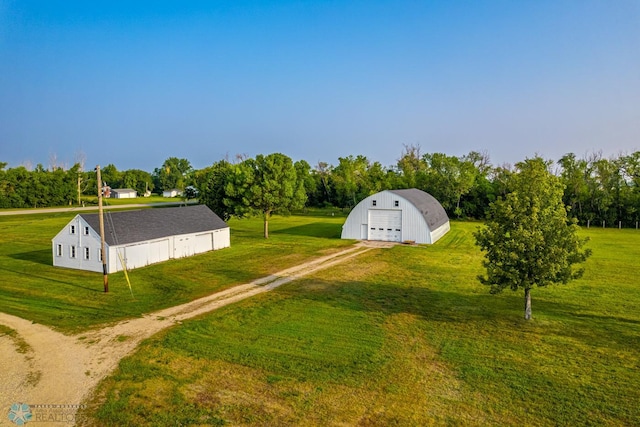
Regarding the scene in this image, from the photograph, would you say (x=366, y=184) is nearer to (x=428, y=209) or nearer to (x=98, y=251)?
(x=428, y=209)

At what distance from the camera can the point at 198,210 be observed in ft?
128

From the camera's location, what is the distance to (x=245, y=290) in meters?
23.0

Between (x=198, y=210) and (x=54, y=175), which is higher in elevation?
(x=54, y=175)

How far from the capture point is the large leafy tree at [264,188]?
1682 inches

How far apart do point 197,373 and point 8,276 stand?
2143 cm

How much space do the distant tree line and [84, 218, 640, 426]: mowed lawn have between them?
282 inches

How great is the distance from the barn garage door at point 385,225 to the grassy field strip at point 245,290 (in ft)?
31.5

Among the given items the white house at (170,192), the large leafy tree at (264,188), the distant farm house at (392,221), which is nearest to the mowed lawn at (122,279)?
the distant farm house at (392,221)

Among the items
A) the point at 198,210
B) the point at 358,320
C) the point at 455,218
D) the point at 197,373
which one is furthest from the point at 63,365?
the point at 455,218

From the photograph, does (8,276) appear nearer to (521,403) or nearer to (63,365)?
(63,365)

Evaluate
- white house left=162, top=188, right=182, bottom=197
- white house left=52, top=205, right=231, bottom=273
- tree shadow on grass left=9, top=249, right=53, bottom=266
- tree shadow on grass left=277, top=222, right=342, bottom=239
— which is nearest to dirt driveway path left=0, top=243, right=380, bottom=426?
white house left=52, top=205, right=231, bottom=273

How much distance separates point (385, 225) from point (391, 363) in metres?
29.3

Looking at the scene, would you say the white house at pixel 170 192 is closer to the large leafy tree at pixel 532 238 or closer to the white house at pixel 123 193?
the white house at pixel 123 193

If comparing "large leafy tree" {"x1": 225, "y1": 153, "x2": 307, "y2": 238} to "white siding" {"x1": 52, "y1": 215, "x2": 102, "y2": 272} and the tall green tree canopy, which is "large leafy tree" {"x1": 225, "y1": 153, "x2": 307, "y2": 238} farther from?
"white siding" {"x1": 52, "y1": 215, "x2": 102, "y2": 272}
